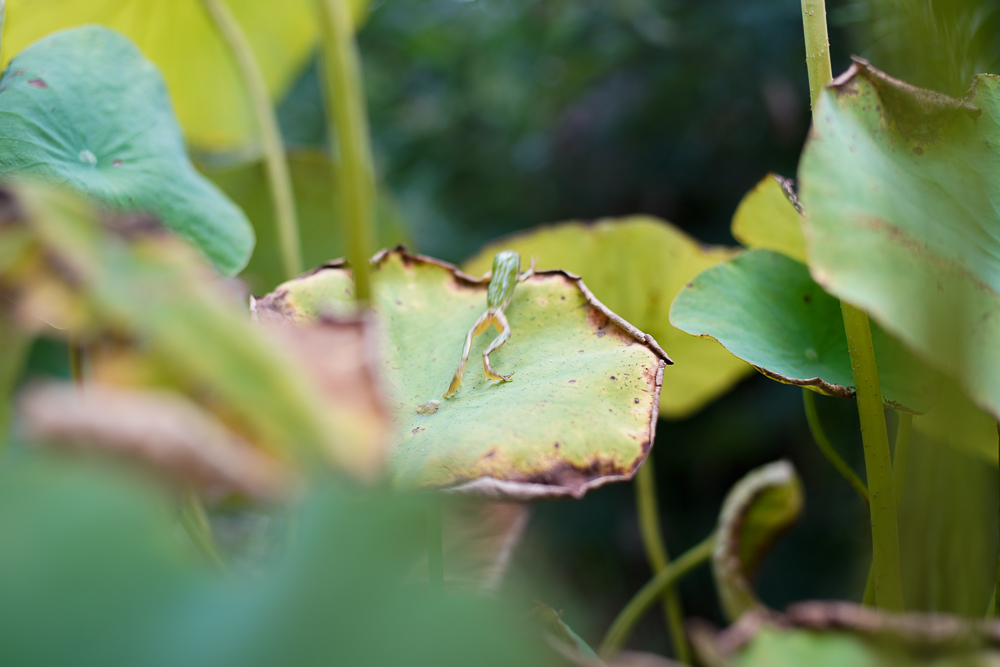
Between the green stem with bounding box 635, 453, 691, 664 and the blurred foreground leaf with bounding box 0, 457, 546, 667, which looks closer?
the blurred foreground leaf with bounding box 0, 457, 546, 667

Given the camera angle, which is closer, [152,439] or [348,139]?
[152,439]

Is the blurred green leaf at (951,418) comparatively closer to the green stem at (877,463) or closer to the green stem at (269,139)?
the green stem at (877,463)

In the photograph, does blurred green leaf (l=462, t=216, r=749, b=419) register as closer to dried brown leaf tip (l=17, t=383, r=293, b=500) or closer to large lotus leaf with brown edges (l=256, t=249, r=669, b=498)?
large lotus leaf with brown edges (l=256, t=249, r=669, b=498)

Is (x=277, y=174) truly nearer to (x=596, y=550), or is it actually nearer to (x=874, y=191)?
(x=874, y=191)

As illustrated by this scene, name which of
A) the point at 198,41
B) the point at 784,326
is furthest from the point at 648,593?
the point at 198,41

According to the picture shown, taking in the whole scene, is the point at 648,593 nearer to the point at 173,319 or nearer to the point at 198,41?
the point at 173,319

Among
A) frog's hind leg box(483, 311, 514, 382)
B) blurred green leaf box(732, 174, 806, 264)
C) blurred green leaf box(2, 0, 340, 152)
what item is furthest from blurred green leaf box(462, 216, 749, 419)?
blurred green leaf box(2, 0, 340, 152)
